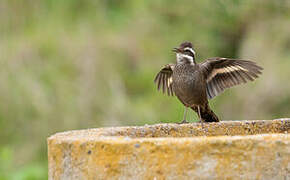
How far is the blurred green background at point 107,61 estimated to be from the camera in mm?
10219

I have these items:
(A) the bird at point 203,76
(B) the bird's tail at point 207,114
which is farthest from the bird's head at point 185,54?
(B) the bird's tail at point 207,114

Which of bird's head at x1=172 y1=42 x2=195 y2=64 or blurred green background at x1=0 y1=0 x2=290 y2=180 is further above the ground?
bird's head at x1=172 y1=42 x2=195 y2=64

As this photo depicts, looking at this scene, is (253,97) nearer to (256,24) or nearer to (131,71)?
(256,24)

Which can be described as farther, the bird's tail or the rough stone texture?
the bird's tail

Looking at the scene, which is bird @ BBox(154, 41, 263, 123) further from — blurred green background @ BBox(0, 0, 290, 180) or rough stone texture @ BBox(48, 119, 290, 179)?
blurred green background @ BBox(0, 0, 290, 180)

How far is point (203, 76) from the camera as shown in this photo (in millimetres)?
6020

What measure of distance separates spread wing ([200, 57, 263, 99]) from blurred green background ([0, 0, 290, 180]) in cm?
307

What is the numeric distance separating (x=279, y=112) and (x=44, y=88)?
4301 mm

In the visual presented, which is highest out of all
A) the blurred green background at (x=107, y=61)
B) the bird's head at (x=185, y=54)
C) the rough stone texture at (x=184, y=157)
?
the bird's head at (x=185, y=54)

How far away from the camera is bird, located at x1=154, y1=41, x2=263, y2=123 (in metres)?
5.89

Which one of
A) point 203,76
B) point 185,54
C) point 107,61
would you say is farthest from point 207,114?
point 107,61

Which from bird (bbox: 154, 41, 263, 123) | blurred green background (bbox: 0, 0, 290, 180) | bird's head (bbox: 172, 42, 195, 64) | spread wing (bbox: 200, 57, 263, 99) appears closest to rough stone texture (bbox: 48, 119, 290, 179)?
bird (bbox: 154, 41, 263, 123)

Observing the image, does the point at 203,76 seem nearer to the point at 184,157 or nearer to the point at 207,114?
the point at 207,114

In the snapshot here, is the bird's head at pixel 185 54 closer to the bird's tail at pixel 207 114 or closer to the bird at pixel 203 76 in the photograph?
the bird at pixel 203 76
